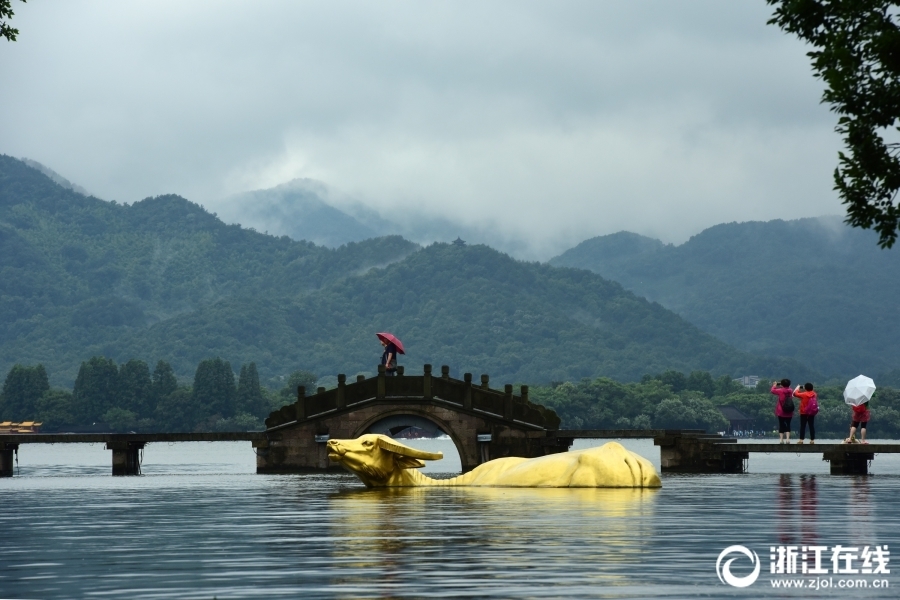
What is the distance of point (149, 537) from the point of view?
1013 inches

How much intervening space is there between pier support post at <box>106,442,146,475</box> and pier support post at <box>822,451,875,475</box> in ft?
107

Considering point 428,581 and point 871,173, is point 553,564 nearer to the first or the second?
point 428,581

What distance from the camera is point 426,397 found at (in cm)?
6931

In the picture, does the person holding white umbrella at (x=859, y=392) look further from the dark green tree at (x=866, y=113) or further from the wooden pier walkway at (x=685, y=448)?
the dark green tree at (x=866, y=113)

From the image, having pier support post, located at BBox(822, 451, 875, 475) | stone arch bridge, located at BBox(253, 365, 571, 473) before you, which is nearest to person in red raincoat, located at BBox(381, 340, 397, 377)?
stone arch bridge, located at BBox(253, 365, 571, 473)

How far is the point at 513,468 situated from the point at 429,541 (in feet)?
56.0

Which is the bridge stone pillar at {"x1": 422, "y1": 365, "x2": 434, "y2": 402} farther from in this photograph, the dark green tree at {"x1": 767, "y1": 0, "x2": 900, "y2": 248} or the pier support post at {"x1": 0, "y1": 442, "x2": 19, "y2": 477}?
the dark green tree at {"x1": 767, "y1": 0, "x2": 900, "y2": 248}

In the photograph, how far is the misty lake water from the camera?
58.0ft

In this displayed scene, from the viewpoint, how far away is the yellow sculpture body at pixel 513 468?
38.0 m

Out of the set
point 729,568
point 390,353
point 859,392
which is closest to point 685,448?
point 859,392

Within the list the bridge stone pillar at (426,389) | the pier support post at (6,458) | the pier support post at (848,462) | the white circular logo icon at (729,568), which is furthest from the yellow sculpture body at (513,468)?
the pier support post at (6,458)

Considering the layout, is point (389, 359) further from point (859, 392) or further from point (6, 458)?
point (859, 392)

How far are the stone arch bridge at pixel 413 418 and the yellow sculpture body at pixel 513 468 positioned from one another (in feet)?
88.4

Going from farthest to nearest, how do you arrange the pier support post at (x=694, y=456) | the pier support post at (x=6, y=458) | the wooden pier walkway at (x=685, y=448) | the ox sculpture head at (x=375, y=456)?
the pier support post at (x=6, y=458), the pier support post at (x=694, y=456), the wooden pier walkway at (x=685, y=448), the ox sculpture head at (x=375, y=456)
